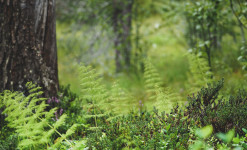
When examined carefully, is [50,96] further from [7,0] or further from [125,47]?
[125,47]

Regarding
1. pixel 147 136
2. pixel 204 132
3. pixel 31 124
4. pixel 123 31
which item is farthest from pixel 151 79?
pixel 123 31

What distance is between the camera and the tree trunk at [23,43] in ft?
9.18

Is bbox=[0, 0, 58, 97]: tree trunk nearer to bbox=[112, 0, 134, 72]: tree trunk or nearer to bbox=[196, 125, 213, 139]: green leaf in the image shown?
bbox=[196, 125, 213, 139]: green leaf

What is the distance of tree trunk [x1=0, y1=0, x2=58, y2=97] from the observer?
2799 mm

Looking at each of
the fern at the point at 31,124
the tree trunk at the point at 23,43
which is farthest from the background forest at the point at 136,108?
the tree trunk at the point at 23,43

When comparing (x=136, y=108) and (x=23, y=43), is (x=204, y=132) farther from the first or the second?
(x=23, y=43)

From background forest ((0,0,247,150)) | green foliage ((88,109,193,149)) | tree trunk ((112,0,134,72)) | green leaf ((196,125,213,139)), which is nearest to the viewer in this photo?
green leaf ((196,125,213,139))

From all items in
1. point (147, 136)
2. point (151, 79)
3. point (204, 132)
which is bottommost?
point (147, 136)

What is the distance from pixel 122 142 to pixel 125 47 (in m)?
5.13

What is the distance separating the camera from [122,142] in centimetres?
206

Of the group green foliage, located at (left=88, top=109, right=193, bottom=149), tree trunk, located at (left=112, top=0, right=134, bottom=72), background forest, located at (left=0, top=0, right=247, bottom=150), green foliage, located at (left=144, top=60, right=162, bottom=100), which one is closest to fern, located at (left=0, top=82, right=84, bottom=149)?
background forest, located at (left=0, top=0, right=247, bottom=150)

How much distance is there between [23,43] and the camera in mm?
2832

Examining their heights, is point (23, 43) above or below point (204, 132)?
above

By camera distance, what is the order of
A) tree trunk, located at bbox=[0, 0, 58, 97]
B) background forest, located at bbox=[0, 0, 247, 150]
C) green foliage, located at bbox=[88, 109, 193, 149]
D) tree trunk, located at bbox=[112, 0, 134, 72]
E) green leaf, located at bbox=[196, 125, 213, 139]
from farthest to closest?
1. tree trunk, located at bbox=[112, 0, 134, 72]
2. tree trunk, located at bbox=[0, 0, 58, 97]
3. background forest, located at bbox=[0, 0, 247, 150]
4. green foliage, located at bbox=[88, 109, 193, 149]
5. green leaf, located at bbox=[196, 125, 213, 139]
